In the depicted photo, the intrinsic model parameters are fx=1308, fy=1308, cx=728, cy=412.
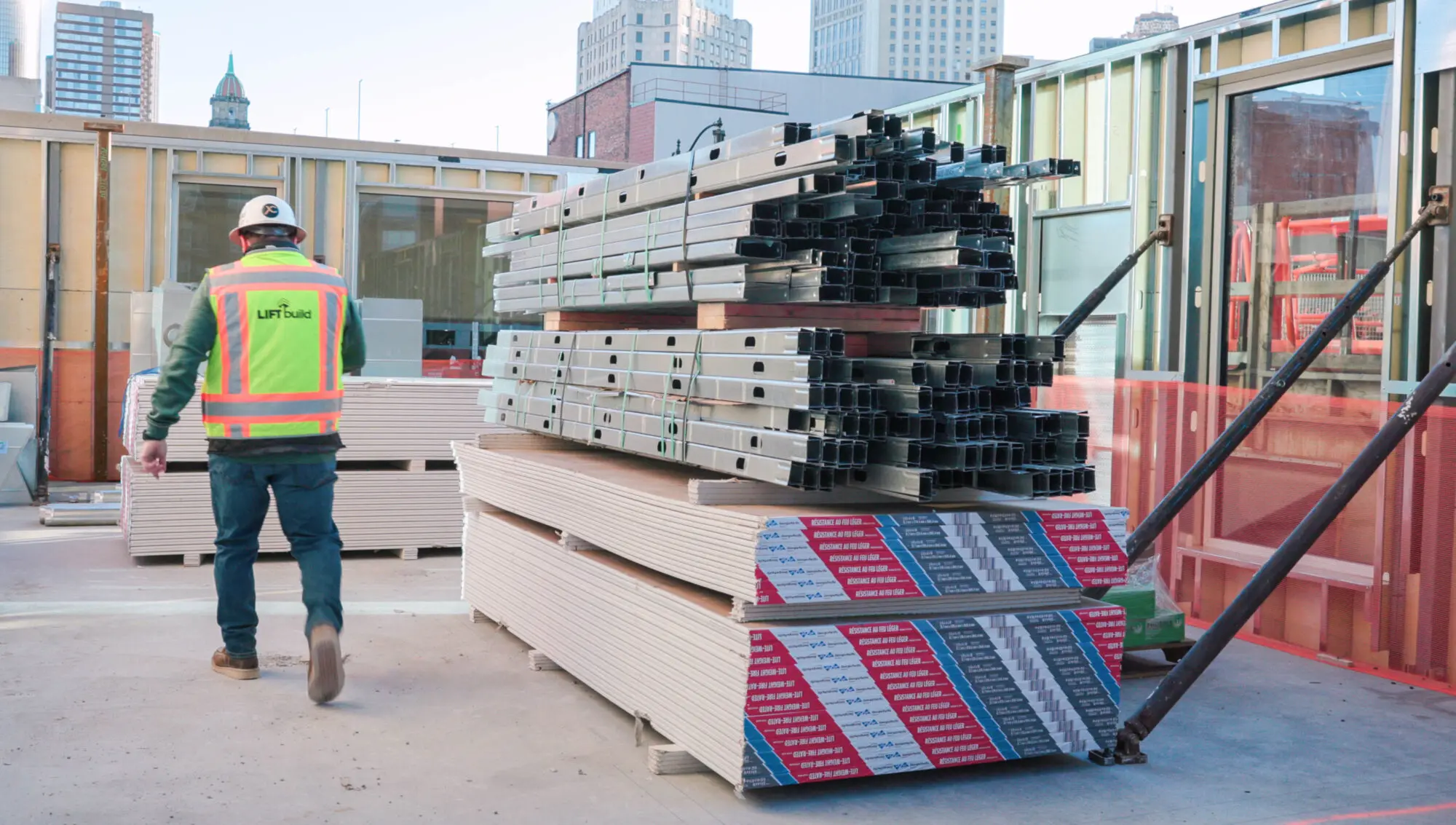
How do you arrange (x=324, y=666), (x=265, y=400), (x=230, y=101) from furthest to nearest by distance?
(x=230, y=101), (x=265, y=400), (x=324, y=666)

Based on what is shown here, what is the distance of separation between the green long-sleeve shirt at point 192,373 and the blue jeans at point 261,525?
0.26 ft

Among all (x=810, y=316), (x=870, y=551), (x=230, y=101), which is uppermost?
(x=230, y=101)

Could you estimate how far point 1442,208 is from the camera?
23.0ft

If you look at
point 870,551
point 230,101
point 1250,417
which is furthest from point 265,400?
point 230,101

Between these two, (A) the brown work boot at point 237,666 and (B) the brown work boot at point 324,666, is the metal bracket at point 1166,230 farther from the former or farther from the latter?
(A) the brown work boot at point 237,666

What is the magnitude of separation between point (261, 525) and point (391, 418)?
3.81 metres

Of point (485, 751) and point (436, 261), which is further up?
point (436, 261)

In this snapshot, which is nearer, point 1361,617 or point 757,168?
point 757,168

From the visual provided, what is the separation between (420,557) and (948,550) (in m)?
6.22

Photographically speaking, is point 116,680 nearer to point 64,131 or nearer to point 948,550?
point 948,550

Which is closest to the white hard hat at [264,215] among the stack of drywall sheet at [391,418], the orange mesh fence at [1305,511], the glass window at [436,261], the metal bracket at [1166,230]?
the stack of drywall sheet at [391,418]

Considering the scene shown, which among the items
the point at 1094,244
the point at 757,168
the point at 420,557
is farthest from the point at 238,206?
the point at 757,168

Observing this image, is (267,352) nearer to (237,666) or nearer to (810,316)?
(237,666)

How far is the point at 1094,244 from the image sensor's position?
31.3ft
